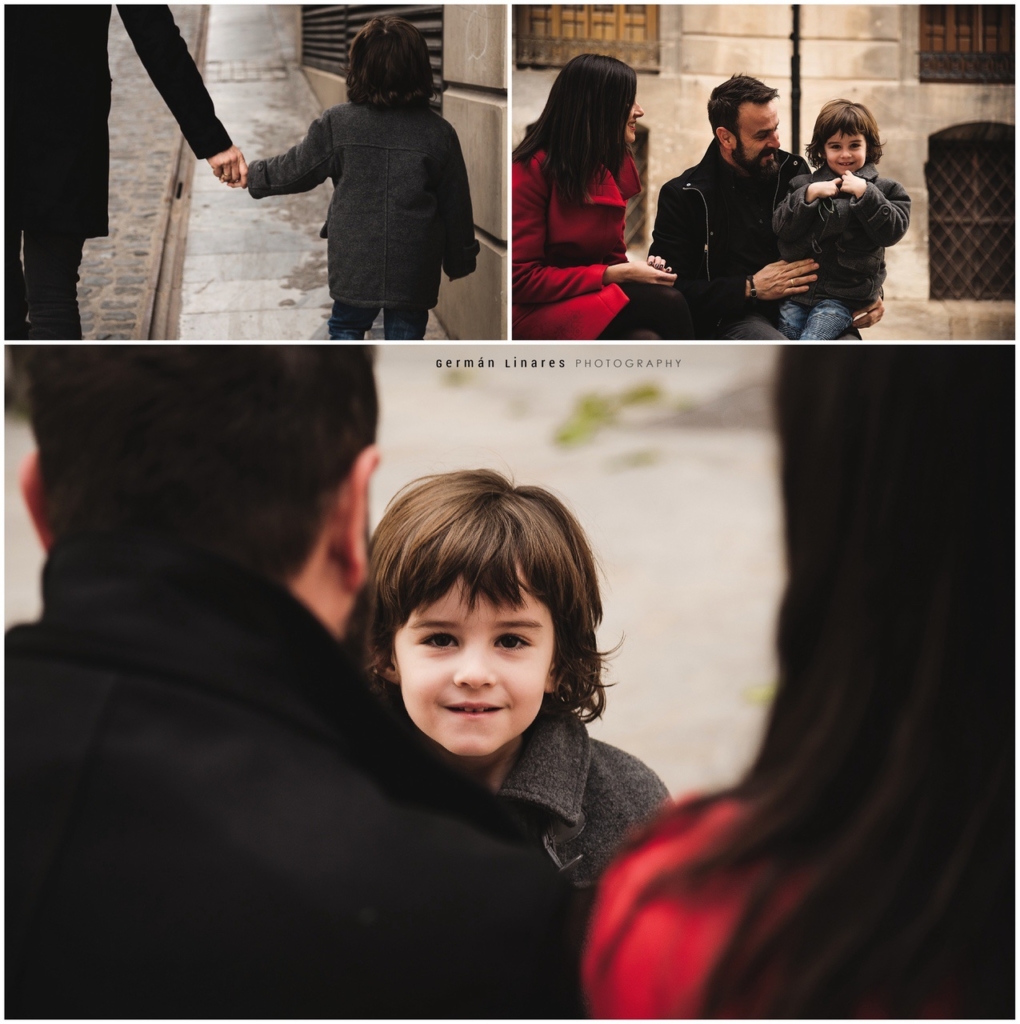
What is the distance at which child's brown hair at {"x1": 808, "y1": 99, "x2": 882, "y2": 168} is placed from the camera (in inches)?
72.4

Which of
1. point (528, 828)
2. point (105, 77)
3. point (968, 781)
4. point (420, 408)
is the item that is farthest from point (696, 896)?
point (105, 77)

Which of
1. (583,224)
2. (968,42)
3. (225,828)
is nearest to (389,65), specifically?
(583,224)

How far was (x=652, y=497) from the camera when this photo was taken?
69.7 inches

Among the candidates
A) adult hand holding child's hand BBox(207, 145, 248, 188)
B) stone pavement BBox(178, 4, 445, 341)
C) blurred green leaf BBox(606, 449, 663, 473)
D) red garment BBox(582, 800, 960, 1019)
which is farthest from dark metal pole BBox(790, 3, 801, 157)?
red garment BBox(582, 800, 960, 1019)

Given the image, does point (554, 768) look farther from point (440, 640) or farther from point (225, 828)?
point (225, 828)

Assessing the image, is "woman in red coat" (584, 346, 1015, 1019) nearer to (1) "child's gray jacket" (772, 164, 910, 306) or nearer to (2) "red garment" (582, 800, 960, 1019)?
(2) "red garment" (582, 800, 960, 1019)

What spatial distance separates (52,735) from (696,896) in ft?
2.19

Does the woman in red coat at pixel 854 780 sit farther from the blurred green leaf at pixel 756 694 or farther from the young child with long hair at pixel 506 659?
the blurred green leaf at pixel 756 694

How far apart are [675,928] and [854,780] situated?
228 millimetres

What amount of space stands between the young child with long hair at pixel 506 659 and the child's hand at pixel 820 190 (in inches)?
29.0

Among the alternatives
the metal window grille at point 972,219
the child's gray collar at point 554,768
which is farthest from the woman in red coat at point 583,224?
the child's gray collar at point 554,768

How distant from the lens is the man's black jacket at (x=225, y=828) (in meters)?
1.04

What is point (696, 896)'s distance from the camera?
101 centimetres

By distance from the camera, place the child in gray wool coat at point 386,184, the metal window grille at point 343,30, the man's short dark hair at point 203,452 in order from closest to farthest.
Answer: the man's short dark hair at point 203,452 → the child in gray wool coat at point 386,184 → the metal window grille at point 343,30
